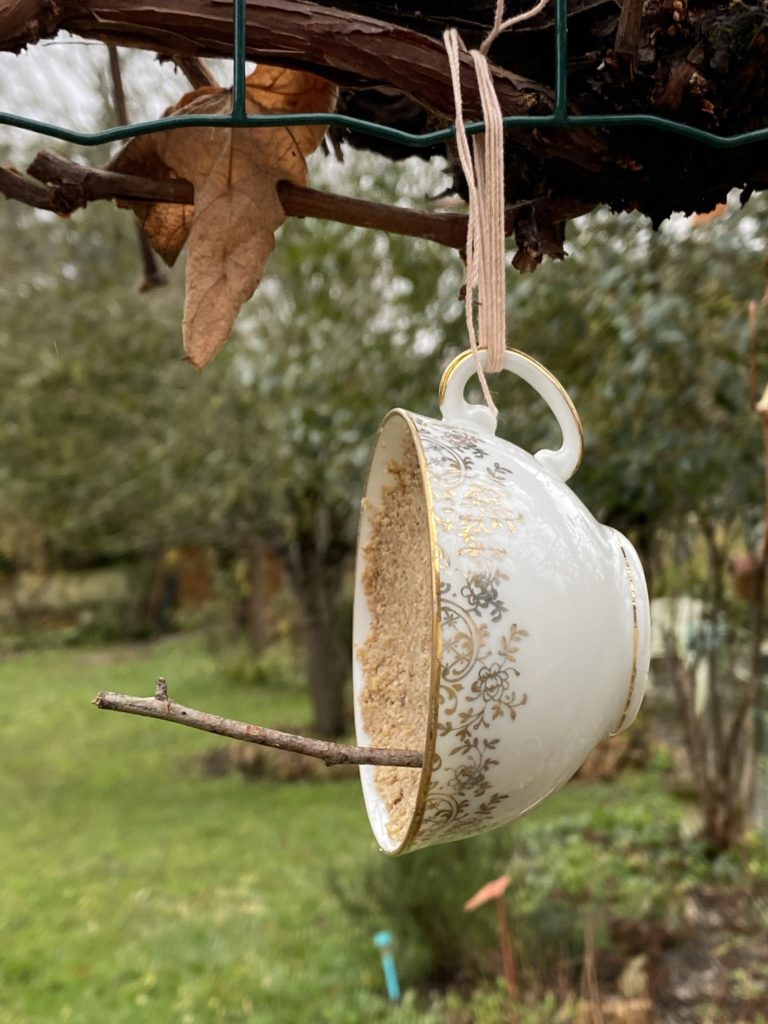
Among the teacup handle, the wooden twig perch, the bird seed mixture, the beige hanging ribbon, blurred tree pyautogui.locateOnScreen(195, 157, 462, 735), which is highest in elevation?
blurred tree pyautogui.locateOnScreen(195, 157, 462, 735)

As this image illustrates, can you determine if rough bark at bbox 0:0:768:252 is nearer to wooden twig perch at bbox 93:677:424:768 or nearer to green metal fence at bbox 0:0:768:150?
green metal fence at bbox 0:0:768:150

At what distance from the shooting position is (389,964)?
8.80 feet

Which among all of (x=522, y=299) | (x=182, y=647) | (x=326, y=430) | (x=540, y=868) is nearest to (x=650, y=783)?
(x=540, y=868)

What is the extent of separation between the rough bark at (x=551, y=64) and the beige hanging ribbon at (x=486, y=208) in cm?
4

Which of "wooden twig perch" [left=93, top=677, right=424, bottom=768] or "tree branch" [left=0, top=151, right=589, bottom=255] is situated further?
"tree branch" [left=0, top=151, right=589, bottom=255]

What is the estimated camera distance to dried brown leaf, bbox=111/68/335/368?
27.3 inches

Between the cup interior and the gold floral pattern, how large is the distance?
0.07 m

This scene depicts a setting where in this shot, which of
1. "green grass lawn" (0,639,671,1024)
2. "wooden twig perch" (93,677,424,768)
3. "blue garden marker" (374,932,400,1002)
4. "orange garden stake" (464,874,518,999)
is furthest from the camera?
"green grass lawn" (0,639,671,1024)

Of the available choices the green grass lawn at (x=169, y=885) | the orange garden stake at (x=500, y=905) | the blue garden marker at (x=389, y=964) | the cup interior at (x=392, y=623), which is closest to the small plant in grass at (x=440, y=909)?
the blue garden marker at (x=389, y=964)

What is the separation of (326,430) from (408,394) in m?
0.54

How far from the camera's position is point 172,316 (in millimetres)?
5137

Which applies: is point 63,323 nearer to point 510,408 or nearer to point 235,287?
point 510,408

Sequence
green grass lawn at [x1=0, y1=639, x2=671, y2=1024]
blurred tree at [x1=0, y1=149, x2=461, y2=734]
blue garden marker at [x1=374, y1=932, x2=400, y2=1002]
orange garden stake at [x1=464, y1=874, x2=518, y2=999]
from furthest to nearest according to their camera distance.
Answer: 1. blurred tree at [x1=0, y1=149, x2=461, y2=734]
2. green grass lawn at [x1=0, y1=639, x2=671, y2=1024]
3. blue garden marker at [x1=374, y1=932, x2=400, y2=1002]
4. orange garden stake at [x1=464, y1=874, x2=518, y2=999]

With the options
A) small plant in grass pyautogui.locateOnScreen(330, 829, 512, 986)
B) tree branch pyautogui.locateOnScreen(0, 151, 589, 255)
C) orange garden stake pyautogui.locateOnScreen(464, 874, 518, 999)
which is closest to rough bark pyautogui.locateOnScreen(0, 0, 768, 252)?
tree branch pyautogui.locateOnScreen(0, 151, 589, 255)
